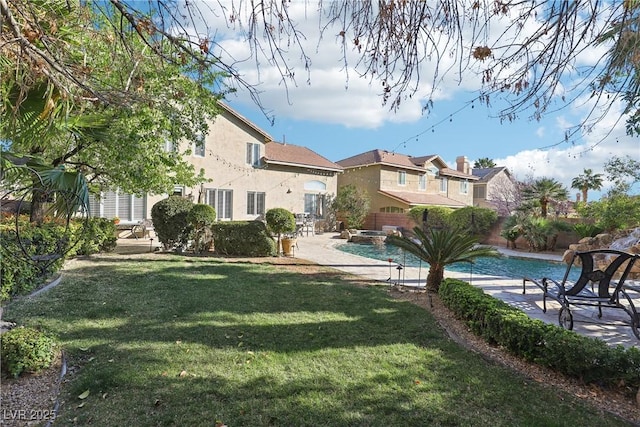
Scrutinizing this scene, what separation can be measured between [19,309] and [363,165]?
2654 centimetres

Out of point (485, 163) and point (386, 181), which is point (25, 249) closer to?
point (386, 181)

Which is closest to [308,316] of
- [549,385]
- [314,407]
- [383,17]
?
[314,407]

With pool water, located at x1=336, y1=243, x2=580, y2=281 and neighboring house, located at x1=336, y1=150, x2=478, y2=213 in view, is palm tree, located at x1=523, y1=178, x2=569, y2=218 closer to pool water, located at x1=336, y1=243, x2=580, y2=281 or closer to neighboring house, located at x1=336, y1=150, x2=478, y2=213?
pool water, located at x1=336, y1=243, x2=580, y2=281

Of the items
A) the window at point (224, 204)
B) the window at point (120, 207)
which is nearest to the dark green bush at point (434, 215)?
the window at point (224, 204)

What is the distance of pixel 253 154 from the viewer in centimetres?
2345

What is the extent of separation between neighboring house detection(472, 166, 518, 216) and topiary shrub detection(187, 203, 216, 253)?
70.6 feet

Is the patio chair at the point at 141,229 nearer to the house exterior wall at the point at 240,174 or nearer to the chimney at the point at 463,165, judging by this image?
the house exterior wall at the point at 240,174

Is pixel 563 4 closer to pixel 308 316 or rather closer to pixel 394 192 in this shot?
pixel 308 316

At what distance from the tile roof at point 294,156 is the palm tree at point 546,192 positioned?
43.9 ft

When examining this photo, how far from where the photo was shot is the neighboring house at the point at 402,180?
3002 cm

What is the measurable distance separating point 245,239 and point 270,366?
960 centimetres

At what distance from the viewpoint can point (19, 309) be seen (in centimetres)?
607

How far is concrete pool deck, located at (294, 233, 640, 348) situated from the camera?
18.5 feet

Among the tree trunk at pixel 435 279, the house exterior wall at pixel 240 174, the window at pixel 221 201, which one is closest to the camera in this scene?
the tree trunk at pixel 435 279
